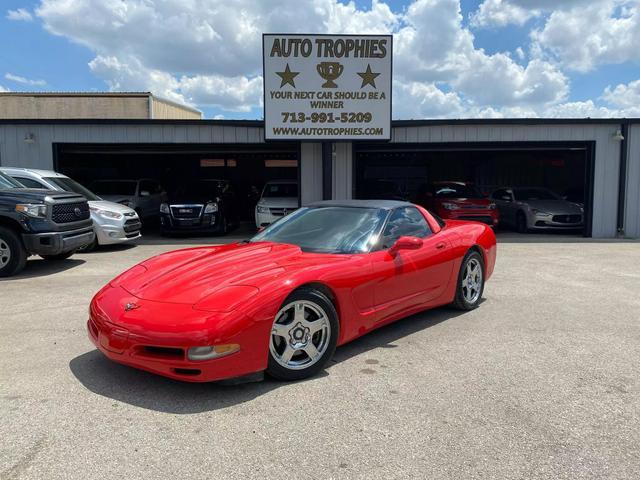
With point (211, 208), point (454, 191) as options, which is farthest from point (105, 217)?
point (454, 191)

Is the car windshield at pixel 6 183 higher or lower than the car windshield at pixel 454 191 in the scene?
higher

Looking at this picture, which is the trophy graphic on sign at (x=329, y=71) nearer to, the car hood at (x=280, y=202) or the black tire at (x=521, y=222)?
the car hood at (x=280, y=202)

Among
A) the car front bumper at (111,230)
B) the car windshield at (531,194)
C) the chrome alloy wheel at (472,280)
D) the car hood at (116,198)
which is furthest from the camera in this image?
the car windshield at (531,194)

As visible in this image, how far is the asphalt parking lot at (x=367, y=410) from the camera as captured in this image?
2629 mm

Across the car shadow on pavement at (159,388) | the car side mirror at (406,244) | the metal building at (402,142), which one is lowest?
the car shadow on pavement at (159,388)

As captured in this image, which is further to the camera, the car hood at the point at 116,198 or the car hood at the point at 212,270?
the car hood at the point at 116,198

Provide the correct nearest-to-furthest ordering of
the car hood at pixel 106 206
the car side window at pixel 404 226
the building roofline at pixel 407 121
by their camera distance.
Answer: the car side window at pixel 404 226 < the car hood at pixel 106 206 < the building roofline at pixel 407 121

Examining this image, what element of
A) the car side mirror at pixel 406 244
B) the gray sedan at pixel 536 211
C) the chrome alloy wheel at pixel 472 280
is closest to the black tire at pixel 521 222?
the gray sedan at pixel 536 211

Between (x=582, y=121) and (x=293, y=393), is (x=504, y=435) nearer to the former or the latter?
(x=293, y=393)

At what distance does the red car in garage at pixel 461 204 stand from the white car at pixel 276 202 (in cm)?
420

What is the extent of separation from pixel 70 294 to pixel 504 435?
5.64 m

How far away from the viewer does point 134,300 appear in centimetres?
367

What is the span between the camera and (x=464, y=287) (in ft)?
18.7

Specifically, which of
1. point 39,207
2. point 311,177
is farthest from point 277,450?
point 311,177
